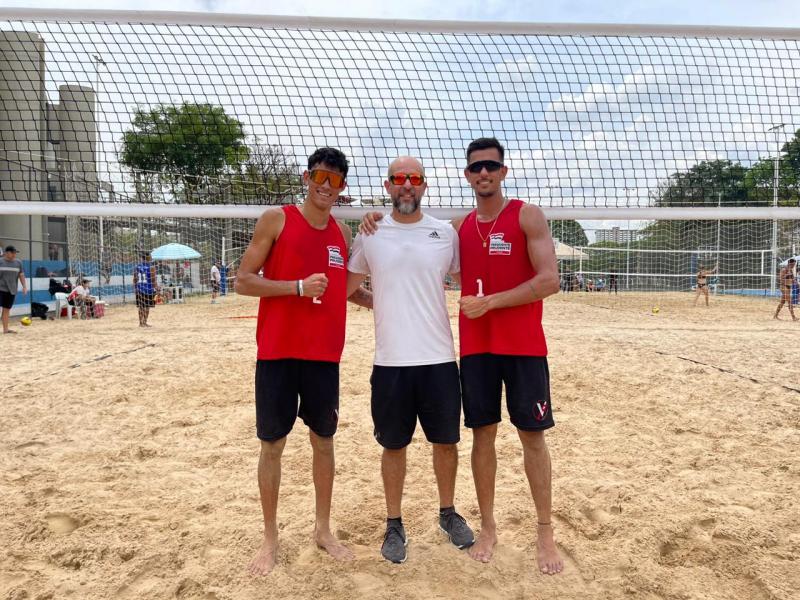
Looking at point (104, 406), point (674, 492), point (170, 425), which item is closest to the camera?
A: point (674, 492)

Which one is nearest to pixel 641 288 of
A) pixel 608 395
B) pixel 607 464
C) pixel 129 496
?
pixel 608 395

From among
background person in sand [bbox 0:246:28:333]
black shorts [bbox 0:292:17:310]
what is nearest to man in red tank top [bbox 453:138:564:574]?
background person in sand [bbox 0:246:28:333]

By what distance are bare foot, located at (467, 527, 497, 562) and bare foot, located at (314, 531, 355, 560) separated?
0.60 m

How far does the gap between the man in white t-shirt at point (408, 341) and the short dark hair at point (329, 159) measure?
25 cm

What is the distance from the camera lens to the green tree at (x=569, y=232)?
87.2 feet

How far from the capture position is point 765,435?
446cm

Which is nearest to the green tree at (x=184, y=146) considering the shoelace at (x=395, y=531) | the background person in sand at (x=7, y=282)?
the shoelace at (x=395, y=531)

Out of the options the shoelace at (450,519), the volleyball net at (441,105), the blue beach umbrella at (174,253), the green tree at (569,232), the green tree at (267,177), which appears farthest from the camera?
the green tree at (569,232)

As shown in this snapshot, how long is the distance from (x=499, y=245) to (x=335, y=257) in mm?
815

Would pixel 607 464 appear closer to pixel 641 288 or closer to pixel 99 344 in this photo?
pixel 99 344

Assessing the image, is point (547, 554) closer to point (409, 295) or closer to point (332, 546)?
point (332, 546)

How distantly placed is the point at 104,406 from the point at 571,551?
4.48 metres

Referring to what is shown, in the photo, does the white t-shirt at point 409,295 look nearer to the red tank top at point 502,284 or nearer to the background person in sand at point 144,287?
the red tank top at point 502,284

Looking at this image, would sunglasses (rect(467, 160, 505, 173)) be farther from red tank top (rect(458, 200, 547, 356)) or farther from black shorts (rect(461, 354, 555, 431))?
black shorts (rect(461, 354, 555, 431))
